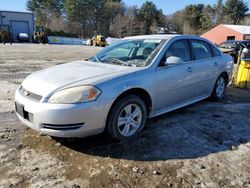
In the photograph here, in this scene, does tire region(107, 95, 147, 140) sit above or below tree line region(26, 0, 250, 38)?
below

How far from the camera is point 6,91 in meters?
6.91

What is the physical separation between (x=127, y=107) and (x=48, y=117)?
1.11 meters

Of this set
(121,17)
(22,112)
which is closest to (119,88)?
(22,112)

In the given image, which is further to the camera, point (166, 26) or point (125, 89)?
point (166, 26)

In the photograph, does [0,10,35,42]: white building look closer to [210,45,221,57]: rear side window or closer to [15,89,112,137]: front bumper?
[210,45,221,57]: rear side window

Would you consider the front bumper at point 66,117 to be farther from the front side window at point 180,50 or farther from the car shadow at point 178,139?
the front side window at point 180,50

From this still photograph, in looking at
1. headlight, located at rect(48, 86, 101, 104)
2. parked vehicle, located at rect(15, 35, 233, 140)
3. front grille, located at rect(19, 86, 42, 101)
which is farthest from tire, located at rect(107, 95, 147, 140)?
front grille, located at rect(19, 86, 42, 101)

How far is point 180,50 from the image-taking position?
4.82m

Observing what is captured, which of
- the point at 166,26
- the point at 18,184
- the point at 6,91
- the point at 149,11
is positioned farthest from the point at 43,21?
the point at 18,184

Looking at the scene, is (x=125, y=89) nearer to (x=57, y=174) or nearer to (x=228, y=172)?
(x=57, y=174)

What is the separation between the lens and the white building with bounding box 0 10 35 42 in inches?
2018

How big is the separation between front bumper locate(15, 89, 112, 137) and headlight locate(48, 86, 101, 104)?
6 cm

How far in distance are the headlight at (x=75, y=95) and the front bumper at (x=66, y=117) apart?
55 millimetres

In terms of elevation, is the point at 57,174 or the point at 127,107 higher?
the point at 127,107
